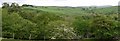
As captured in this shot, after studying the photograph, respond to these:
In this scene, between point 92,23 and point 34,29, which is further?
point 92,23

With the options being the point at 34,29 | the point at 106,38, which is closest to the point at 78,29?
the point at 106,38

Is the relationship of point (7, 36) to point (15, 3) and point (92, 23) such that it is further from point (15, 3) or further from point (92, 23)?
point (15, 3)

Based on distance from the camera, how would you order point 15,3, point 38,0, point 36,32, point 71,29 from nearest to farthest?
point 36,32, point 71,29, point 15,3, point 38,0

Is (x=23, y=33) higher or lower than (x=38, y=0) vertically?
lower

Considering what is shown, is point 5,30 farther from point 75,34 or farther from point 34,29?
point 75,34

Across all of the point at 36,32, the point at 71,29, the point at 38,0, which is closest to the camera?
the point at 36,32

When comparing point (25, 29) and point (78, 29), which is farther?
point (78, 29)

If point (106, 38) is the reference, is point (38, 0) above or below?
above

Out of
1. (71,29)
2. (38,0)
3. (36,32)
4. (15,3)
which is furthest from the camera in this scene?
(38,0)

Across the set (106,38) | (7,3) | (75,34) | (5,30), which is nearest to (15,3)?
(7,3)
